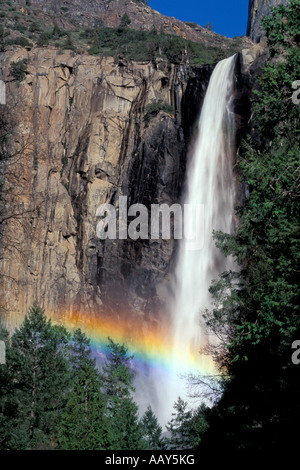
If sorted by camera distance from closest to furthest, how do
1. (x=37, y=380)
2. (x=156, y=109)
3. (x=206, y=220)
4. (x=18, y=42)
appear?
(x=37, y=380) < (x=206, y=220) < (x=156, y=109) < (x=18, y=42)

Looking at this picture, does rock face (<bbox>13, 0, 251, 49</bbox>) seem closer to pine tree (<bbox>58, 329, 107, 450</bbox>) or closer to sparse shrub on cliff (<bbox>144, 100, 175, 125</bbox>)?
sparse shrub on cliff (<bbox>144, 100, 175, 125</bbox>)

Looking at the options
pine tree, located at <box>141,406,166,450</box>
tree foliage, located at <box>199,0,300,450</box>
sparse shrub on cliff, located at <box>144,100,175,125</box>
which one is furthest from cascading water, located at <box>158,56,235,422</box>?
tree foliage, located at <box>199,0,300,450</box>

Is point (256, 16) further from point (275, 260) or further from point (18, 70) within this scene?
point (275, 260)

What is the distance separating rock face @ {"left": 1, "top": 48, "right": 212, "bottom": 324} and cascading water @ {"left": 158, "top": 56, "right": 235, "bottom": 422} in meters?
1.36

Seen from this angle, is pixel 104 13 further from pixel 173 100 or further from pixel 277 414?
pixel 277 414

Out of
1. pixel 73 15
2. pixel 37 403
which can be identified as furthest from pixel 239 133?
pixel 73 15

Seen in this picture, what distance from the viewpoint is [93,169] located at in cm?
3906

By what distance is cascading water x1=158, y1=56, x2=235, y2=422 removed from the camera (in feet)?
104

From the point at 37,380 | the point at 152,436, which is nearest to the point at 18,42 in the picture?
the point at 37,380

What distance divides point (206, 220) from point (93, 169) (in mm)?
11186

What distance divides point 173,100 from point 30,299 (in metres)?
19.0

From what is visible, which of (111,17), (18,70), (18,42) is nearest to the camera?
(18,70)

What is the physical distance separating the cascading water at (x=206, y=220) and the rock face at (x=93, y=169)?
1362 mm

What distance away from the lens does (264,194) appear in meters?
10.1
